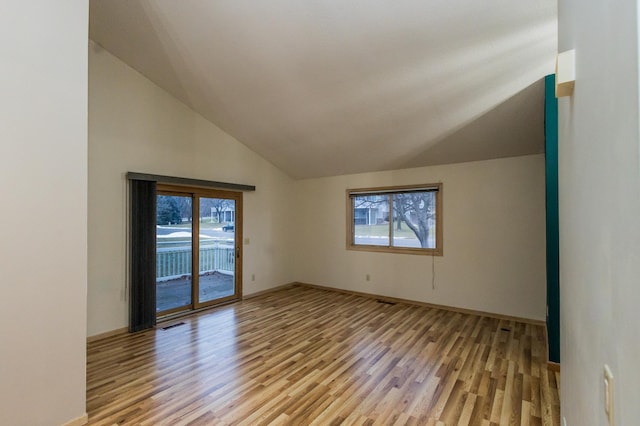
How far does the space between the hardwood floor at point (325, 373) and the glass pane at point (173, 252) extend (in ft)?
1.49

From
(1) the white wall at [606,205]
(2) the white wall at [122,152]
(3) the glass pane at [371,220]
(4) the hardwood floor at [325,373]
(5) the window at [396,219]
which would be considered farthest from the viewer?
(3) the glass pane at [371,220]

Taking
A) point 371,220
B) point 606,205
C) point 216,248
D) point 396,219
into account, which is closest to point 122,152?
point 216,248

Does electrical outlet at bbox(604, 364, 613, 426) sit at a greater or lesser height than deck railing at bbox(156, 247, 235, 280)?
greater

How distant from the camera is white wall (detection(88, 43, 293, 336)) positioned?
3.81 metres

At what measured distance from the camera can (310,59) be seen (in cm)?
329

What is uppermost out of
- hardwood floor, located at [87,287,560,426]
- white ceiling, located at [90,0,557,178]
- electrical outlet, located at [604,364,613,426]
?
white ceiling, located at [90,0,557,178]

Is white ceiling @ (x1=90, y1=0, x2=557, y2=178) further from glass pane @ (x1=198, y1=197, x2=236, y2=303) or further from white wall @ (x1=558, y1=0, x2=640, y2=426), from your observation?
white wall @ (x1=558, y1=0, x2=640, y2=426)

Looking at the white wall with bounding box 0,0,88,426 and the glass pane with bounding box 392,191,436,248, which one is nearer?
the white wall with bounding box 0,0,88,426

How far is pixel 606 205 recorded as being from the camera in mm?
606

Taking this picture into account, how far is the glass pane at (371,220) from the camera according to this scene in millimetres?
5832

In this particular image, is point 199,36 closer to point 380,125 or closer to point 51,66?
point 51,66

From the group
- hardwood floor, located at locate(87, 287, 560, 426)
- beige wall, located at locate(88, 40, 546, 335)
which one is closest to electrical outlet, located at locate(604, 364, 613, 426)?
hardwood floor, located at locate(87, 287, 560, 426)

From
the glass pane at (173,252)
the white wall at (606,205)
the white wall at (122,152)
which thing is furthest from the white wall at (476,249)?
the white wall at (606,205)

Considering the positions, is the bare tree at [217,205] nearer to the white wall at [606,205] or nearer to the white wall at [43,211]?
the white wall at [43,211]
